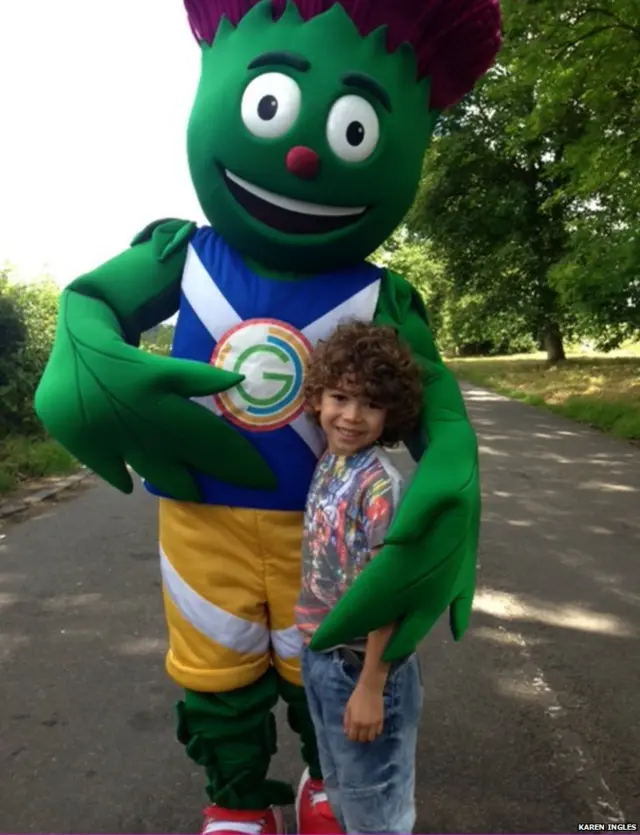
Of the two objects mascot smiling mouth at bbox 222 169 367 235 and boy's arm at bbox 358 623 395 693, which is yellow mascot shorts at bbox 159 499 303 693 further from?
mascot smiling mouth at bbox 222 169 367 235

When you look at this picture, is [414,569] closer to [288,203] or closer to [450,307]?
[288,203]

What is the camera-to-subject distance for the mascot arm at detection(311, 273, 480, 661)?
1668 mm

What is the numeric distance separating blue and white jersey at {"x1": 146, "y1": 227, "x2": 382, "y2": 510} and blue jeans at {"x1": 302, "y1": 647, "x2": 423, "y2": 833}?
436 mm

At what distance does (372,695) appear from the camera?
171cm

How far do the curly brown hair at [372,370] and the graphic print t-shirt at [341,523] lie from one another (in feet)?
0.38

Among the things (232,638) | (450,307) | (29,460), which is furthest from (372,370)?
(450,307)

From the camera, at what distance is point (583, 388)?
A: 1595cm

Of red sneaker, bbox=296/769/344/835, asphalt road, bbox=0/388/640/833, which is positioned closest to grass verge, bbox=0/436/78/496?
asphalt road, bbox=0/388/640/833

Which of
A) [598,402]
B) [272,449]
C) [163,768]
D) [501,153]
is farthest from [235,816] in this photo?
[501,153]

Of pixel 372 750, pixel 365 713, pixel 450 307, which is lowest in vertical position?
pixel 372 750

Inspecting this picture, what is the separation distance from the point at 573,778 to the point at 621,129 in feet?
27.0

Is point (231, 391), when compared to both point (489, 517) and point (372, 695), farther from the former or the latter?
point (489, 517)

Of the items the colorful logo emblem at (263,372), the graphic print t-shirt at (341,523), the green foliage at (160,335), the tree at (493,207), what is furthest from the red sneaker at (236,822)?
the tree at (493,207)

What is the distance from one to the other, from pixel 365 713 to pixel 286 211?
1.13 metres
